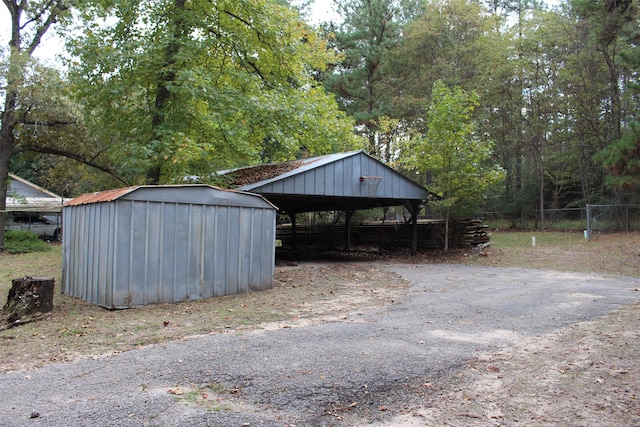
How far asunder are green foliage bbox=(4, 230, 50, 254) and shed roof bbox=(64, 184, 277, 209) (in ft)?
42.4

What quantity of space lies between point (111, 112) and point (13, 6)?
11.6m

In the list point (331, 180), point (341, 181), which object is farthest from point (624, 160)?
point (331, 180)

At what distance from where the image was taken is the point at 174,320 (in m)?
6.96

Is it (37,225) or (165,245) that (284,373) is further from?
(37,225)

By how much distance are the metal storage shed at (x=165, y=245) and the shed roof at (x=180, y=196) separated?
0.06ft

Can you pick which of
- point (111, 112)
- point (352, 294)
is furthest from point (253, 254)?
point (111, 112)

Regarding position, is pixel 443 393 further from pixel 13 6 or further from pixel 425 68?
pixel 425 68

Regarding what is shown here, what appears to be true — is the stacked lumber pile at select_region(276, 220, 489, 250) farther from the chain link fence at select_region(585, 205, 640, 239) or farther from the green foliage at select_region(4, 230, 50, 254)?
the green foliage at select_region(4, 230, 50, 254)

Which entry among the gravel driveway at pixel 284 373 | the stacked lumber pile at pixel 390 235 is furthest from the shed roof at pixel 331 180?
the gravel driveway at pixel 284 373

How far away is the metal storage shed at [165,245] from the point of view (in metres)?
7.83

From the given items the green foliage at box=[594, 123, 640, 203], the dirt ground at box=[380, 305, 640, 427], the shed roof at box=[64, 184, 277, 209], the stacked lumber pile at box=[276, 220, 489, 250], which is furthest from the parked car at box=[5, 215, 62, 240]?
the dirt ground at box=[380, 305, 640, 427]

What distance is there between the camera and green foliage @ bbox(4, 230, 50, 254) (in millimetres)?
20047

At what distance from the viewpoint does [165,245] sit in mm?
8320

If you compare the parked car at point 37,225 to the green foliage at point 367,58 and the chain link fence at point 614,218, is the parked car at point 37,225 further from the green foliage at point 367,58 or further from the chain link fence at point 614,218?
the chain link fence at point 614,218
